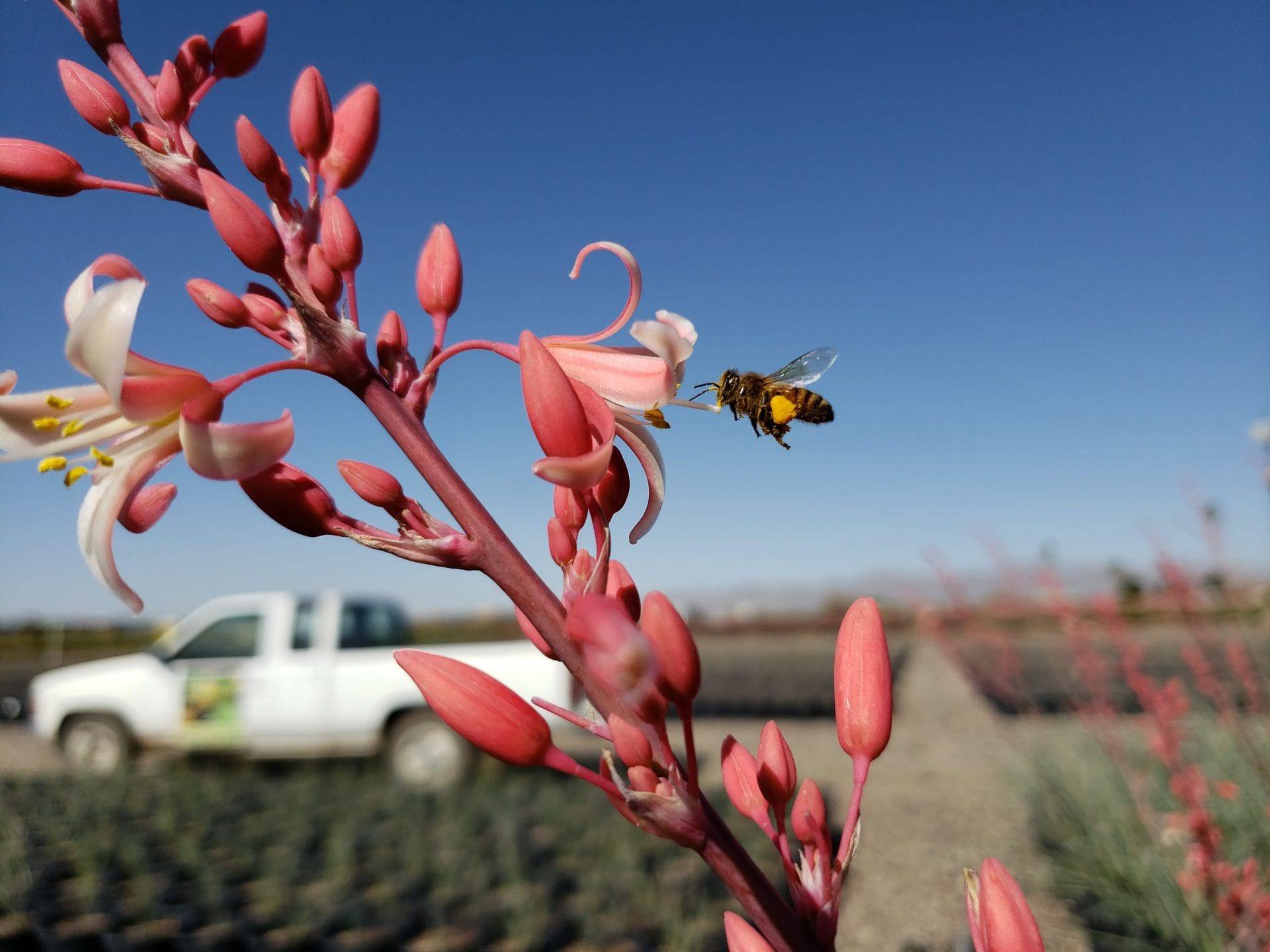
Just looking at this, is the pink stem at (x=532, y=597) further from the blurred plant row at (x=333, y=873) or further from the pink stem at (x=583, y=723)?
the blurred plant row at (x=333, y=873)

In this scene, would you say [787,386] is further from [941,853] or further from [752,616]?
[752,616]

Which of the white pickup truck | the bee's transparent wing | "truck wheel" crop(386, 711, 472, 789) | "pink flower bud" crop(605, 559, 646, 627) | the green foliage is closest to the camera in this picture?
"pink flower bud" crop(605, 559, 646, 627)

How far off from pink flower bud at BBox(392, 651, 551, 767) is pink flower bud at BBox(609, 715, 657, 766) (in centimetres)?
6

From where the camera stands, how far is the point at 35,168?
74 centimetres

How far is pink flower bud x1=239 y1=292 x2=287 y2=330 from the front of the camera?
0.67m

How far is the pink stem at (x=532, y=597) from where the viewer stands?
1.94 ft

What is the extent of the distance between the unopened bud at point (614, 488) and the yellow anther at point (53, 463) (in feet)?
1.57

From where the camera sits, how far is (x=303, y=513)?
0.66 m

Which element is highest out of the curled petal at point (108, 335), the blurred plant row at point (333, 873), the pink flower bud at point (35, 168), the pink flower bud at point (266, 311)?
the pink flower bud at point (35, 168)

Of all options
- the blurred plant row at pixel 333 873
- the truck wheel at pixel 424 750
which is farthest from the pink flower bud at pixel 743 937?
the truck wheel at pixel 424 750

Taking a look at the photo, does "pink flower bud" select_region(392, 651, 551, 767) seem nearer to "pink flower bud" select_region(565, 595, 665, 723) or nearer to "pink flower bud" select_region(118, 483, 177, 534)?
"pink flower bud" select_region(565, 595, 665, 723)

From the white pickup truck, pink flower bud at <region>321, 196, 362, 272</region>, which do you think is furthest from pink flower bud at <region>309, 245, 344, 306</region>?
the white pickup truck

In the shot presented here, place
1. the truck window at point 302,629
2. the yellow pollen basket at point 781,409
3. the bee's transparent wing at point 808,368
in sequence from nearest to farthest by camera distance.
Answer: the yellow pollen basket at point 781,409
the bee's transparent wing at point 808,368
the truck window at point 302,629

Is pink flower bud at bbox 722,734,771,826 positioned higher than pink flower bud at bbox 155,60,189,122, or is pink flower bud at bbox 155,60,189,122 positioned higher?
pink flower bud at bbox 155,60,189,122
